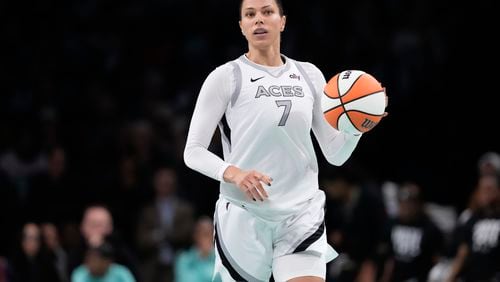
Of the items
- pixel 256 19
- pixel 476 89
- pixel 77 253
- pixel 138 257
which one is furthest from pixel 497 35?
pixel 256 19

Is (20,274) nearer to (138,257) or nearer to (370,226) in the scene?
(138,257)

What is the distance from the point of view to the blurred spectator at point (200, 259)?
13273 mm

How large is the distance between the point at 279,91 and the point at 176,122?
9.25 meters

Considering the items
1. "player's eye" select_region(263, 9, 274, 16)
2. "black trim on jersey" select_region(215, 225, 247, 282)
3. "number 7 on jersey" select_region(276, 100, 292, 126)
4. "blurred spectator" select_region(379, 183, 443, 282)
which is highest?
"player's eye" select_region(263, 9, 274, 16)

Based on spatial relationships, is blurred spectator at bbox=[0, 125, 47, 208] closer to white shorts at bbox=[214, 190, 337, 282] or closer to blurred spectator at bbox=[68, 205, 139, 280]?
blurred spectator at bbox=[68, 205, 139, 280]

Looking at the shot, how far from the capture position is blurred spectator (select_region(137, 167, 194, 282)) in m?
14.2

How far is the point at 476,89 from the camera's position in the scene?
53.5ft

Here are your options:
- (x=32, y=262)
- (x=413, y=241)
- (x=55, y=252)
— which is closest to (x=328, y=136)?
(x=32, y=262)

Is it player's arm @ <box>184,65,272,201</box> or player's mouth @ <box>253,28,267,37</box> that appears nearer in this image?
player's arm @ <box>184,65,272,201</box>

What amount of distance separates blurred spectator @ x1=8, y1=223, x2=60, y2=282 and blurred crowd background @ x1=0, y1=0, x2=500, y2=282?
2 cm

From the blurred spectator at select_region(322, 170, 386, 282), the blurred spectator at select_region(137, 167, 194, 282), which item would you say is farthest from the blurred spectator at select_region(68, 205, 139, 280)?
the blurred spectator at select_region(322, 170, 386, 282)

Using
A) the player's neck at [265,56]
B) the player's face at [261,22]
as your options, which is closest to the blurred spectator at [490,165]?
the player's neck at [265,56]

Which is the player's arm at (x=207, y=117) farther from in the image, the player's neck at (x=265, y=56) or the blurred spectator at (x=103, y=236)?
the blurred spectator at (x=103, y=236)

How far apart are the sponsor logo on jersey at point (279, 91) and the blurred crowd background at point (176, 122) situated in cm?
556
